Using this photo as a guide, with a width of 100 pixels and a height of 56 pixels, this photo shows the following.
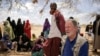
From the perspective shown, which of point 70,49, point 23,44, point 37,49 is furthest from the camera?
point 23,44

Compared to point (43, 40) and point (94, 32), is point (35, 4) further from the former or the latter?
point (43, 40)

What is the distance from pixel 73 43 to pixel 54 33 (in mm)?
3121

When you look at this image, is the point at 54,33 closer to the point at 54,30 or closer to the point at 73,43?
the point at 54,30

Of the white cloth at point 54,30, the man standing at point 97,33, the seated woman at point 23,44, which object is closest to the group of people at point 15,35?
the seated woman at point 23,44

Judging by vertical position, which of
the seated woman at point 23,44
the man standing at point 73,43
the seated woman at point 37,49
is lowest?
the seated woman at point 23,44

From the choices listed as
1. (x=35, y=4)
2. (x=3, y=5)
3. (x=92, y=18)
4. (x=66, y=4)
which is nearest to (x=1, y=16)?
(x=3, y=5)

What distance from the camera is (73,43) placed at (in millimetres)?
3297

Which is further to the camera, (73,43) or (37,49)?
(37,49)

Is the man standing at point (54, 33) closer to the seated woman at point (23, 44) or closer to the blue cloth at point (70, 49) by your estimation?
the seated woman at point (23, 44)

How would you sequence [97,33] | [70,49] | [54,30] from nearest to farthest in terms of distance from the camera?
[70,49], [54,30], [97,33]

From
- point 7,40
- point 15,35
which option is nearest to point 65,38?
point 7,40

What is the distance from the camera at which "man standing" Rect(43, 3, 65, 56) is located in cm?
619

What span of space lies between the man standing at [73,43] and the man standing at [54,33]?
274 centimetres

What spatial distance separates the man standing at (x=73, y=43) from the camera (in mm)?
3258
